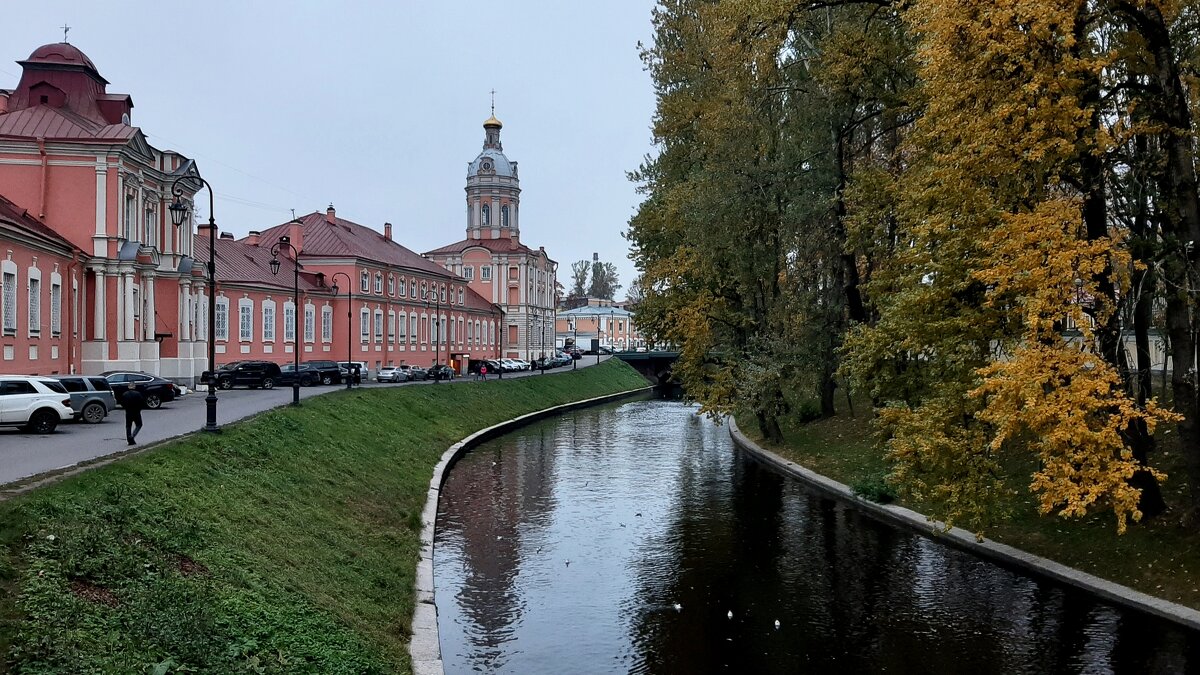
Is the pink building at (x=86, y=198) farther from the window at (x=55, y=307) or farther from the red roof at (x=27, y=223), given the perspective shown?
the red roof at (x=27, y=223)

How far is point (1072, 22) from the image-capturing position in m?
14.8

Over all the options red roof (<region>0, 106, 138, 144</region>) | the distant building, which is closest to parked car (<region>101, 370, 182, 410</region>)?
red roof (<region>0, 106, 138, 144</region>)

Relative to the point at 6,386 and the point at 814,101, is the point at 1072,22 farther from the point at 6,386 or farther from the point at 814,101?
the point at 6,386

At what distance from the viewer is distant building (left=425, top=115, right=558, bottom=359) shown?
345ft

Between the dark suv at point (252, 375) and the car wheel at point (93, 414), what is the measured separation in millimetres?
18869

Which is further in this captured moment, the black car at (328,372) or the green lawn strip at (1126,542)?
→ the black car at (328,372)

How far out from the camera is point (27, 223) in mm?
34625

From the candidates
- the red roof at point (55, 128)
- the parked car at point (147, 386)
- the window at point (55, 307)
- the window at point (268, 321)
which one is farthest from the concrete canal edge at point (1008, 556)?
the window at point (268, 321)

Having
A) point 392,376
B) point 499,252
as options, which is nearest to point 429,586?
point 392,376

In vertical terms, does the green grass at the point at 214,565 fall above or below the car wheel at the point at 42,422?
below

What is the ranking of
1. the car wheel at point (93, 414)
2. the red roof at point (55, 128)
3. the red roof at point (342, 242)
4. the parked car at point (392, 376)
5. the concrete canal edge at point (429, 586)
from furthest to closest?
the red roof at point (342, 242)
the parked car at point (392, 376)
the red roof at point (55, 128)
the car wheel at point (93, 414)
the concrete canal edge at point (429, 586)

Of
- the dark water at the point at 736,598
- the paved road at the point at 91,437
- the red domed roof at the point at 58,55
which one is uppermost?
the red domed roof at the point at 58,55

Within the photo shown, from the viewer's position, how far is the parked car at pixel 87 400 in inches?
1063

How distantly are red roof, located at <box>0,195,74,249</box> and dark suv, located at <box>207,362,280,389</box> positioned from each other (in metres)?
11.8
